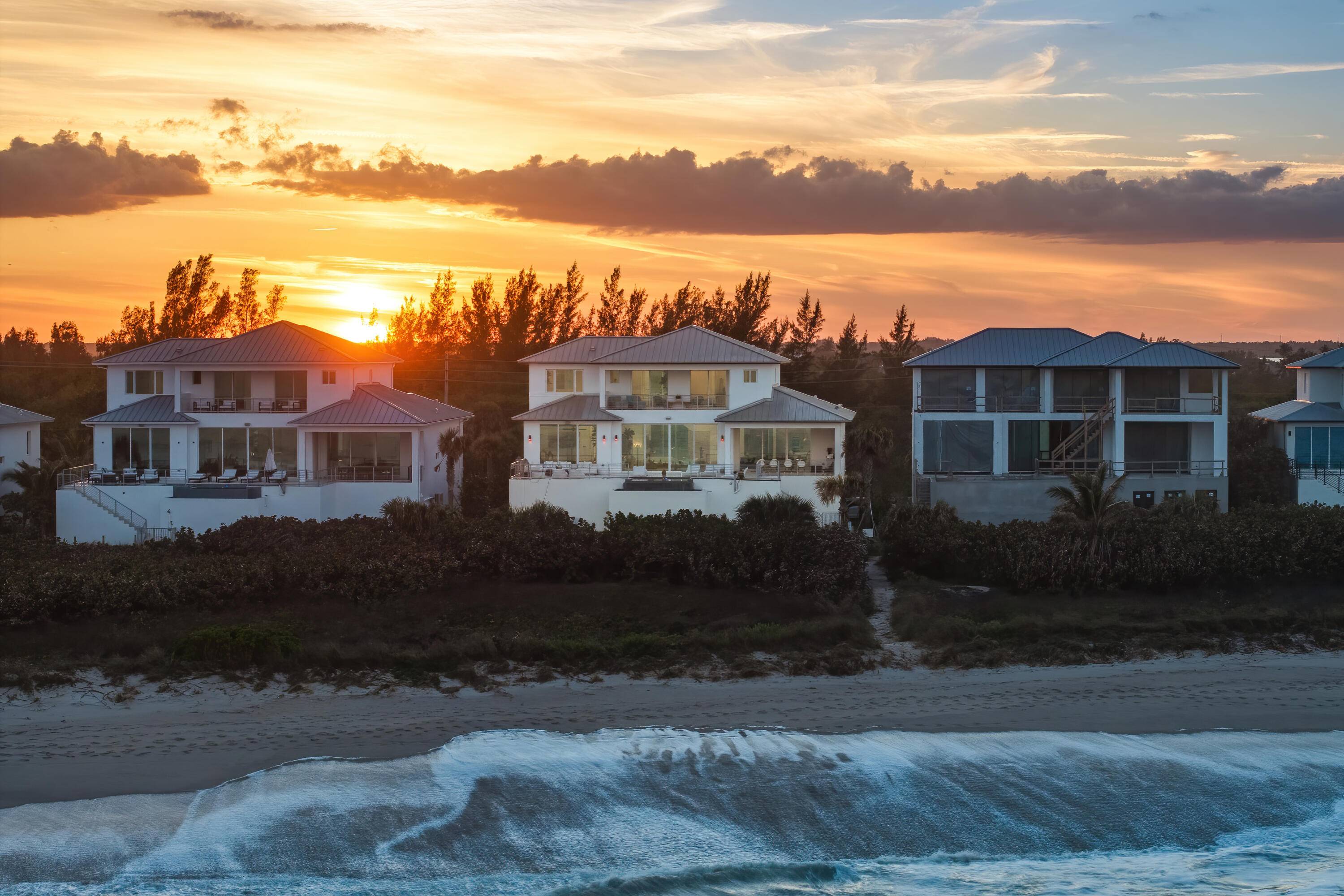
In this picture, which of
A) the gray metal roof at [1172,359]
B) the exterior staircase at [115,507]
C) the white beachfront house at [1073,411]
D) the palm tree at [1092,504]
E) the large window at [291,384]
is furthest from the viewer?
the white beachfront house at [1073,411]

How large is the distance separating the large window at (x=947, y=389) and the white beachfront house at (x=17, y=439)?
101 feet

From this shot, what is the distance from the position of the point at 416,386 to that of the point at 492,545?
35866 millimetres

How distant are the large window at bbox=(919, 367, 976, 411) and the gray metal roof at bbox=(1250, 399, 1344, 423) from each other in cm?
1100

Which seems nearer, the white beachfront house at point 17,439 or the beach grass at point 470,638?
the beach grass at point 470,638

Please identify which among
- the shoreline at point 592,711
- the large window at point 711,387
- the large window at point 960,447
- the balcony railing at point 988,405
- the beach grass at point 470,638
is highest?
the large window at point 711,387

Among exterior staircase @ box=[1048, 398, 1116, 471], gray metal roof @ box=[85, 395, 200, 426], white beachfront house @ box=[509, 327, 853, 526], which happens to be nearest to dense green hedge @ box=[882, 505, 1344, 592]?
white beachfront house @ box=[509, 327, 853, 526]

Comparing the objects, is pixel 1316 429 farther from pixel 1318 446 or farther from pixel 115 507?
pixel 115 507

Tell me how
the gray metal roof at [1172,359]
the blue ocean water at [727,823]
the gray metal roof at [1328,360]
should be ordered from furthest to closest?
the gray metal roof at [1328,360] < the gray metal roof at [1172,359] < the blue ocean water at [727,823]

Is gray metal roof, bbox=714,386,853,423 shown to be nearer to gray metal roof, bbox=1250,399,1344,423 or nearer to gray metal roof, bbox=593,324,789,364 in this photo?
gray metal roof, bbox=593,324,789,364

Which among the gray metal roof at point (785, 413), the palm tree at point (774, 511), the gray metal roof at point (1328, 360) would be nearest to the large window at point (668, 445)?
the gray metal roof at point (785, 413)

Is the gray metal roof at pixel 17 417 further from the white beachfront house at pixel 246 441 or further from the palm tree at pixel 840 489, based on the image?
the palm tree at pixel 840 489

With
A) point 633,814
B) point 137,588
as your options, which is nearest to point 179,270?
point 137,588

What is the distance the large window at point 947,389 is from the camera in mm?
40375

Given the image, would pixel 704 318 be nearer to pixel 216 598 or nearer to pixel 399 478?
pixel 399 478
